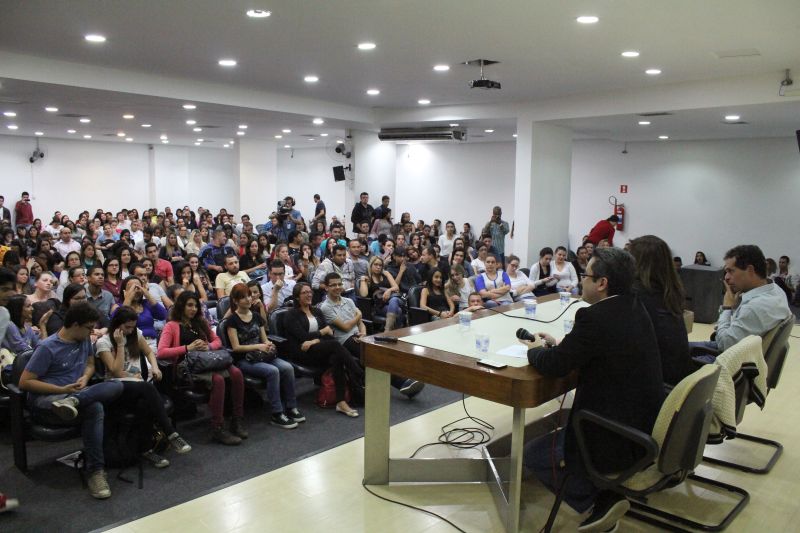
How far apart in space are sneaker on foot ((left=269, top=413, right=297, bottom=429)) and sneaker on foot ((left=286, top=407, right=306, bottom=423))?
34 millimetres

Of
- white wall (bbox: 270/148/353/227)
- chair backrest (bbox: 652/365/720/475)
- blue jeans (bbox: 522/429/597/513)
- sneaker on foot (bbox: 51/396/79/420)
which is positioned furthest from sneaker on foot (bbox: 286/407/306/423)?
white wall (bbox: 270/148/353/227)

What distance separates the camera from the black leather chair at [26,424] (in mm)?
3623

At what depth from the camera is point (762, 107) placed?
7535mm

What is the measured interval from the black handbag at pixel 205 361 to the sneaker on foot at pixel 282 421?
541 mm

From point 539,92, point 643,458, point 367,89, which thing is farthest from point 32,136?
point 643,458

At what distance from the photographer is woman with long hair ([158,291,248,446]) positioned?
4.32 meters

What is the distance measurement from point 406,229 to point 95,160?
1131 cm

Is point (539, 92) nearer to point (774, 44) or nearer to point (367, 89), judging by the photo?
point (367, 89)

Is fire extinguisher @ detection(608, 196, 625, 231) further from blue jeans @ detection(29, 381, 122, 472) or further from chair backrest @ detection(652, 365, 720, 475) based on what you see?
blue jeans @ detection(29, 381, 122, 472)

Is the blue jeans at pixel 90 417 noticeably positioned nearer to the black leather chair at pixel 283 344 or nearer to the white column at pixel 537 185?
the black leather chair at pixel 283 344

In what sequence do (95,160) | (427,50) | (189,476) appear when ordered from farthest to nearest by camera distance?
(95,160) < (427,50) < (189,476)

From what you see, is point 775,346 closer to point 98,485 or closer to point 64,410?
point 98,485

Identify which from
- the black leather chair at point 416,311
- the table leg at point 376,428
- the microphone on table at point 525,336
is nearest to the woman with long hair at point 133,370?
the table leg at point 376,428

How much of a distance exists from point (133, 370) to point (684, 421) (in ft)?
10.5
